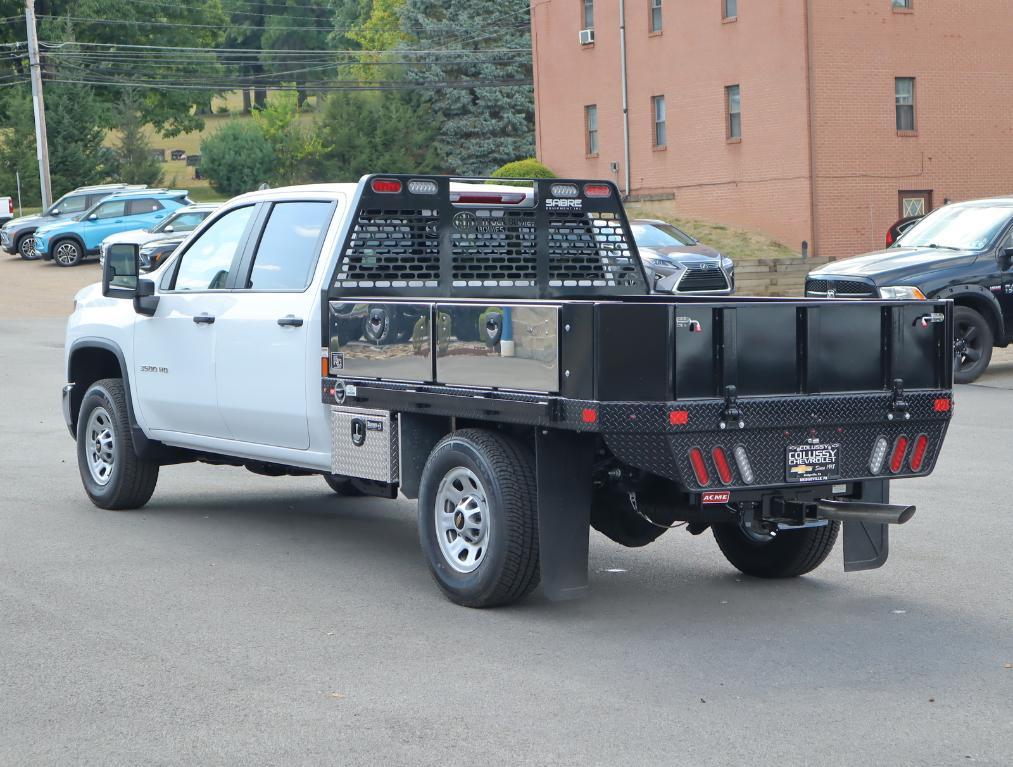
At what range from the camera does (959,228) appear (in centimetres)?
1789

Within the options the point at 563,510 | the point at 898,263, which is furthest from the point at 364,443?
the point at 898,263

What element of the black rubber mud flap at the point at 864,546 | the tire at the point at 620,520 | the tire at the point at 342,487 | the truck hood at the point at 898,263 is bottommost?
the tire at the point at 342,487

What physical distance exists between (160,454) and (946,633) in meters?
5.53

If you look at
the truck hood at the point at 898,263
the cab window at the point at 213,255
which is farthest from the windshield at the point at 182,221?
the cab window at the point at 213,255

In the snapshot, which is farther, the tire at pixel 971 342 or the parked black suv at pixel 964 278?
the tire at pixel 971 342

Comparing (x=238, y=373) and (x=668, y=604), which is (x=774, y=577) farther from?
(x=238, y=373)

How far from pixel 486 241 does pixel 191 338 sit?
2.03 metres

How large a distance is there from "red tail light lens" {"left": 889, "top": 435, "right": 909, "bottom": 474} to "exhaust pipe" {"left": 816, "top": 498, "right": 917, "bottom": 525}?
0.72 ft

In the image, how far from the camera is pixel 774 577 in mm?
7973

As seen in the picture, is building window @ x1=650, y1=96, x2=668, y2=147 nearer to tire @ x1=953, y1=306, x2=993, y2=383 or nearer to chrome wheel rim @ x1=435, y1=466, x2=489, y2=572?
tire @ x1=953, y1=306, x2=993, y2=383

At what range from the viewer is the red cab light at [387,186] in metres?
8.38

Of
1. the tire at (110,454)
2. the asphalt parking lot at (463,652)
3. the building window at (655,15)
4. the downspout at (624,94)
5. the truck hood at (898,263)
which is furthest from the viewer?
the downspout at (624,94)

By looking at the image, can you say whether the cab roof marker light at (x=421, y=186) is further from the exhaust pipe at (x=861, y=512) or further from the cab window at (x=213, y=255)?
the exhaust pipe at (x=861, y=512)

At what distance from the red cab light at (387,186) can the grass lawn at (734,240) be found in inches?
1049
